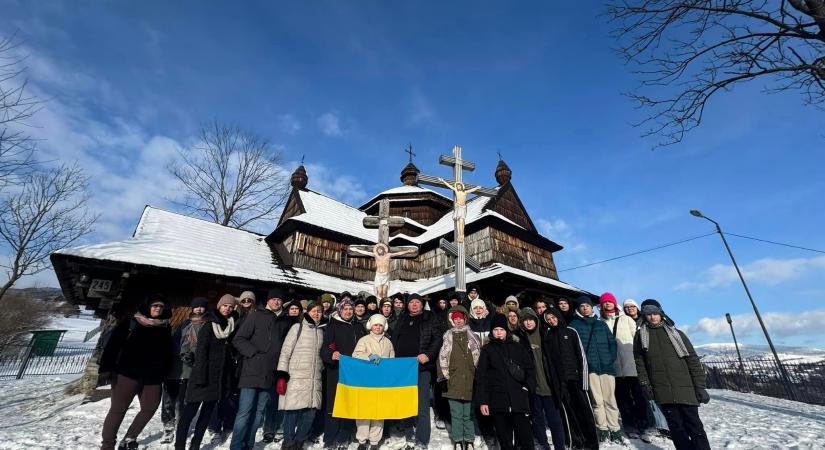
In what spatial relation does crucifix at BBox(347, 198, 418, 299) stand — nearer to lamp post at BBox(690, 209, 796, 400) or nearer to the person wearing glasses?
the person wearing glasses

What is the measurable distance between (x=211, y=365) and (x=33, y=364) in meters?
22.5

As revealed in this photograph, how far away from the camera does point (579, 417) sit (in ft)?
15.6

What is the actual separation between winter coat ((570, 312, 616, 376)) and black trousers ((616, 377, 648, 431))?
696mm

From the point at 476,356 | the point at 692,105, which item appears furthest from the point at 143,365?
the point at 692,105

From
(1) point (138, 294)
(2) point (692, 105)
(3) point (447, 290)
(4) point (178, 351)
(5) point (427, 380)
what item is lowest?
(5) point (427, 380)

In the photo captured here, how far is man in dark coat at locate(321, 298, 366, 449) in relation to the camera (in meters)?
4.83

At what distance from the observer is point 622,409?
5840 mm

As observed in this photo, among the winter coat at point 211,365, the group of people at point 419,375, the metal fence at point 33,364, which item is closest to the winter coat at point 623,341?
the group of people at point 419,375

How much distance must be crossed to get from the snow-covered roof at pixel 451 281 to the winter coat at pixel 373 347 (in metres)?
8.84

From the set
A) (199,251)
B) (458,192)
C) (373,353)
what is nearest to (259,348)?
(373,353)

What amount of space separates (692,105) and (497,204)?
12625mm

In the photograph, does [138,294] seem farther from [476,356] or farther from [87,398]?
[476,356]

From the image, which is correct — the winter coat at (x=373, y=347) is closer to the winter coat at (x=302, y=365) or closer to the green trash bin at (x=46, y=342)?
the winter coat at (x=302, y=365)

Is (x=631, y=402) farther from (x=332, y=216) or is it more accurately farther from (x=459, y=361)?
(x=332, y=216)
